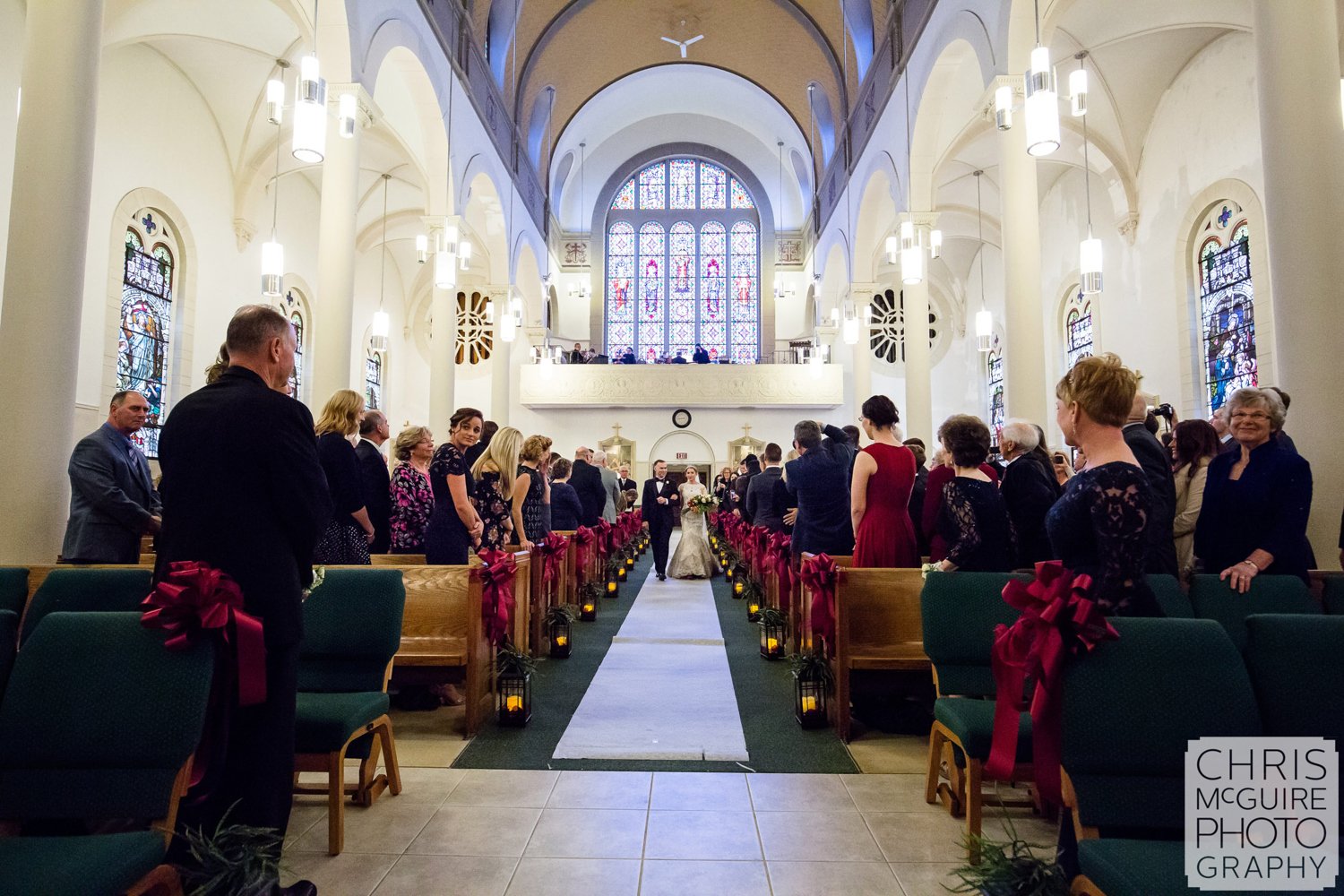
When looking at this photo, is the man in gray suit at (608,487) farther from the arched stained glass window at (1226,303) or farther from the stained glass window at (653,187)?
the stained glass window at (653,187)

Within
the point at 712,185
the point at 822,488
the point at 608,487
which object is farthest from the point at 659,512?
the point at 712,185

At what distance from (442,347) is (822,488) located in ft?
23.7

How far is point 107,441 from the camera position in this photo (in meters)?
4.25

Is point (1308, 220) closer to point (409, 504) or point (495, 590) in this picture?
point (495, 590)

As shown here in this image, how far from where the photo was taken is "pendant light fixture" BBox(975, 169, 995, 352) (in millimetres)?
13445

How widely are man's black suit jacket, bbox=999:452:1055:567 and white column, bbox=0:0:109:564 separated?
4.77m

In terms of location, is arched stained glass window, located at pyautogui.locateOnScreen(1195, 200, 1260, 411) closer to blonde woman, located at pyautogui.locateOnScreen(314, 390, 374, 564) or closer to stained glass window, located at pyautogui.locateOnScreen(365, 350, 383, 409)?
blonde woman, located at pyautogui.locateOnScreen(314, 390, 374, 564)

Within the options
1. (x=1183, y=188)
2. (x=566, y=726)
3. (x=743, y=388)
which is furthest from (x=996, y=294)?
(x=566, y=726)

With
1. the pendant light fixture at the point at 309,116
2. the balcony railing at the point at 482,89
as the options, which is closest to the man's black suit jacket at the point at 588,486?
the pendant light fixture at the point at 309,116

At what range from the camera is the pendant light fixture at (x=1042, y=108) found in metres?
5.39

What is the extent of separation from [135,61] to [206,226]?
2369 millimetres

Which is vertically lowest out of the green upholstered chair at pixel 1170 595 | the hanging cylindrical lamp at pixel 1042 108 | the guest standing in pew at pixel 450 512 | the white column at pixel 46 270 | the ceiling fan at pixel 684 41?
the green upholstered chair at pixel 1170 595

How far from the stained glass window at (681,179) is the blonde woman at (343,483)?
21.2 meters

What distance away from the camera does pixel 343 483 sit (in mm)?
4023
